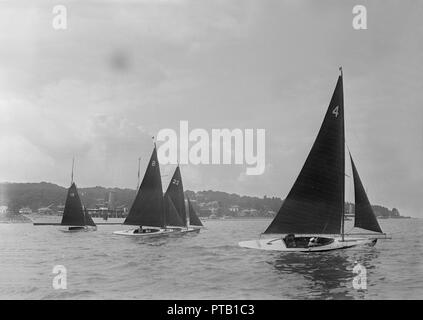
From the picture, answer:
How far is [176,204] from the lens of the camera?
2205 inches

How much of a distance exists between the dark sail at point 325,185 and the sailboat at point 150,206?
22997 millimetres

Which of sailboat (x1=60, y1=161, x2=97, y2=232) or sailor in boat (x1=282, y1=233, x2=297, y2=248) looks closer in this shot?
sailor in boat (x1=282, y1=233, x2=297, y2=248)

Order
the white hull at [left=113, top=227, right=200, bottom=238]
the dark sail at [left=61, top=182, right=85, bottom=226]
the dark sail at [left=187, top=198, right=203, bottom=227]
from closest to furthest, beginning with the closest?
the white hull at [left=113, top=227, right=200, bottom=238]
the dark sail at [left=187, top=198, right=203, bottom=227]
the dark sail at [left=61, top=182, right=85, bottom=226]

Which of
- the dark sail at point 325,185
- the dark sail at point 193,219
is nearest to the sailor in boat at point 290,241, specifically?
the dark sail at point 325,185

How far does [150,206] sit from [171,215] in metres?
5.66

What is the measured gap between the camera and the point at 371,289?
60.7 feet

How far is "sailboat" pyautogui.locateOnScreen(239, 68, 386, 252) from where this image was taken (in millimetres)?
27234

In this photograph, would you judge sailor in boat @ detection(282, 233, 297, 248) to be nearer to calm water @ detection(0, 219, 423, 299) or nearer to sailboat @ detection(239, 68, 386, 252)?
sailboat @ detection(239, 68, 386, 252)

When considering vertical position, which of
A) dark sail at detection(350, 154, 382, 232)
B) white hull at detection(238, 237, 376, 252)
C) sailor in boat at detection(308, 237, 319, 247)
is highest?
dark sail at detection(350, 154, 382, 232)

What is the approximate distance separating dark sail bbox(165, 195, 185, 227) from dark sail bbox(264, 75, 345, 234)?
2709 cm

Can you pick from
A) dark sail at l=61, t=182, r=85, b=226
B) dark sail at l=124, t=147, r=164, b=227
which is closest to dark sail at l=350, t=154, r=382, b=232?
dark sail at l=124, t=147, r=164, b=227

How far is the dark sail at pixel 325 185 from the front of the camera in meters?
27.3
